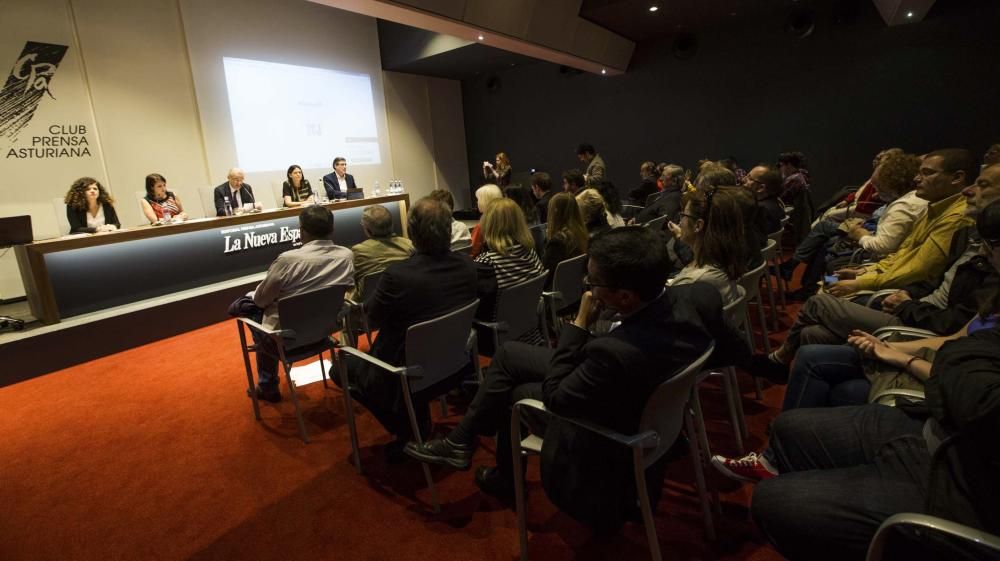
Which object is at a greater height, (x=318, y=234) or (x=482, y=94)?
(x=482, y=94)

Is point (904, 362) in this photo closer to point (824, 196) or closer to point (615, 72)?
point (824, 196)

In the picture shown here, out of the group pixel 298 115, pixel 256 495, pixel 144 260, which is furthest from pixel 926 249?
pixel 298 115

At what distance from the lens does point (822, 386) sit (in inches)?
70.9

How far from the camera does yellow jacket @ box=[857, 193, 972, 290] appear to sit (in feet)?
7.38

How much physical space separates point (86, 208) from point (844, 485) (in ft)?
Answer: 18.8

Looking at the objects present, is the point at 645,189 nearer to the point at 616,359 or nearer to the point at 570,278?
the point at 570,278

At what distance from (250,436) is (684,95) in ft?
25.6

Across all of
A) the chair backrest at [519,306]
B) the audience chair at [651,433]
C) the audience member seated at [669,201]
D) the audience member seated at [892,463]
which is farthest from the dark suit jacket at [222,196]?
the audience member seated at [892,463]

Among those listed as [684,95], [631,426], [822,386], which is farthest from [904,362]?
[684,95]

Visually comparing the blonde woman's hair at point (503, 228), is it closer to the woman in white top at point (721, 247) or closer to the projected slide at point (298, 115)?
the woman in white top at point (721, 247)

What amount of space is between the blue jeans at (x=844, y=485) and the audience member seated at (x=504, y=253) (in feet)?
4.77

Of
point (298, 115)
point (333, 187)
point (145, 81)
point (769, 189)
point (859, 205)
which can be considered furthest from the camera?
point (298, 115)

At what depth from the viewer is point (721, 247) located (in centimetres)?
208

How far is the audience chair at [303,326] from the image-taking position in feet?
8.11
